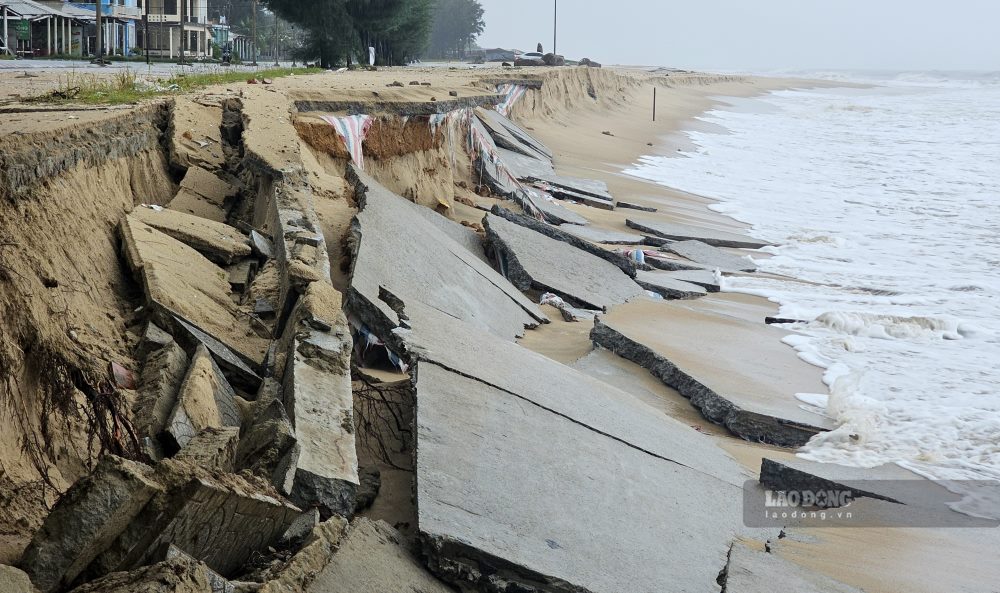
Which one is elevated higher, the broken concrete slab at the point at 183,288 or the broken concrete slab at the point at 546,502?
the broken concrete slab at the point at 183,288

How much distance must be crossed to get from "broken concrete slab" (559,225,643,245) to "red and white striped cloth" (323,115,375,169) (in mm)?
2615

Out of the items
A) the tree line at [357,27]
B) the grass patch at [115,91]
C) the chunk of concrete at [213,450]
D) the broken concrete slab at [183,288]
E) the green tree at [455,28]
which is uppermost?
the green tree at [455,28]

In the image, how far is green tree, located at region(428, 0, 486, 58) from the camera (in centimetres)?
10856

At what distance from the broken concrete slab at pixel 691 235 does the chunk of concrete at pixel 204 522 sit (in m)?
9.40

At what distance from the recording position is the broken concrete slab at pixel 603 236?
10766mm

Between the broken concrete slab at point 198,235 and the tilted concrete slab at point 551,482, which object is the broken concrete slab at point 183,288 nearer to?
the broken concrete slab at point 198,235

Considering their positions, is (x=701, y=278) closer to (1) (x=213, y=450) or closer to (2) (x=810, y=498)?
(2) (x=810, y=498)

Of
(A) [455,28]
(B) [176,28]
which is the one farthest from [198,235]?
(A) [455,28]

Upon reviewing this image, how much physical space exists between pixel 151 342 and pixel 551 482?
172 cm

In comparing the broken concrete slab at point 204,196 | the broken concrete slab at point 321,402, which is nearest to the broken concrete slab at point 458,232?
the broken concrete slab at point 204,196

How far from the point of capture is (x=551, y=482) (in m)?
3.45

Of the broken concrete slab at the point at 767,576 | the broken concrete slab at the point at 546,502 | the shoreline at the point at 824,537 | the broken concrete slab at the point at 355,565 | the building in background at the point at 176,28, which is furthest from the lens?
the building in background at the point at 176,28

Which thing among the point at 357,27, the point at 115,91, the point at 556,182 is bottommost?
the point at 556,182

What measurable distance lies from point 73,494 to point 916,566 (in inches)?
128
